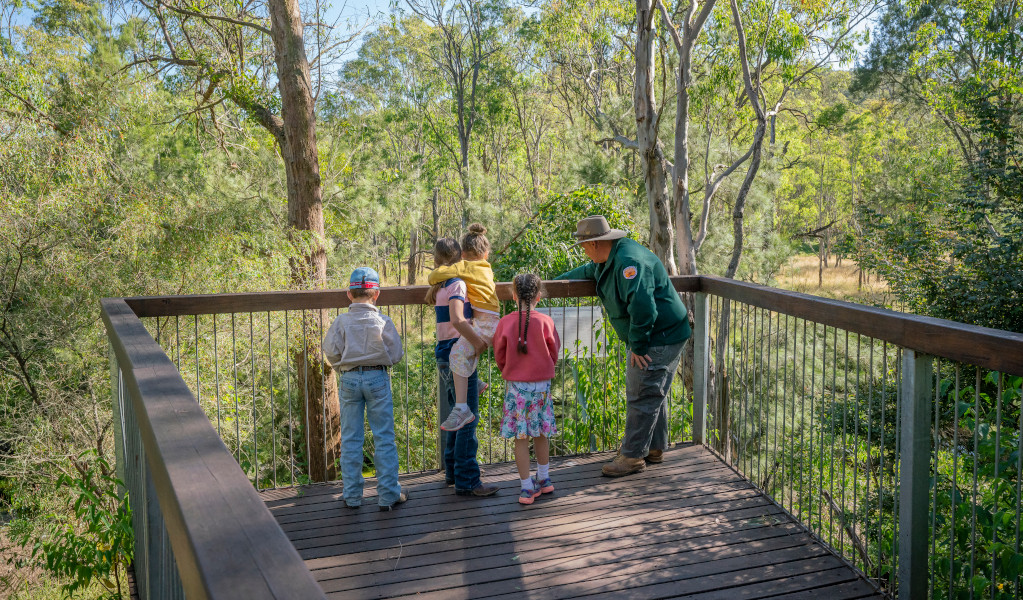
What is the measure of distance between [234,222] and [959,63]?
2155 centimetres

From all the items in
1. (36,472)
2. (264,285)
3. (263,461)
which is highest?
(264,285)

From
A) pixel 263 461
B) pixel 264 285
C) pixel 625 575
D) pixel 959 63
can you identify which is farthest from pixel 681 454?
pixel 959 63

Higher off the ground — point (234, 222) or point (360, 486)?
point (234, 222)

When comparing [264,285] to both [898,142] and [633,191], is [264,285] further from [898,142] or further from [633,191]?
[898,142]

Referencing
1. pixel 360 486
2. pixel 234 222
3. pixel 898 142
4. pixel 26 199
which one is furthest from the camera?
pixel 898 142

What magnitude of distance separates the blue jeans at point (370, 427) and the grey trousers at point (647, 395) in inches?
54.5

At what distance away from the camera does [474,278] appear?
13.0 ft

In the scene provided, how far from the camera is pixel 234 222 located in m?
12.0

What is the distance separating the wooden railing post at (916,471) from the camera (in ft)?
9.22

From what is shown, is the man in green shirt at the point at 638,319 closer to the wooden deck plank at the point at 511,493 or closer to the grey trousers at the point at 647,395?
the grey trousers at the point at 647,395

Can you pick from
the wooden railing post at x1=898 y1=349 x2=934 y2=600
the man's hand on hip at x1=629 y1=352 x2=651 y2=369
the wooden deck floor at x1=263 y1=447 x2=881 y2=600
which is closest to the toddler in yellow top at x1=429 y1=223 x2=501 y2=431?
the wooden deck floor at x1=263 y1=447 x2=881 y2=600

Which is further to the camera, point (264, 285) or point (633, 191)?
point (633, 191)

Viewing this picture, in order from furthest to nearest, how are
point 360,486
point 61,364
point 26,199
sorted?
1. point 61,364
2. point 26,199
3. point 360,486

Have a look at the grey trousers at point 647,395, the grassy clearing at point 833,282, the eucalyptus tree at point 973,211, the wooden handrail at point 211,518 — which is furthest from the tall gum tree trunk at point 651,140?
the grassy clearing at point 833,282
